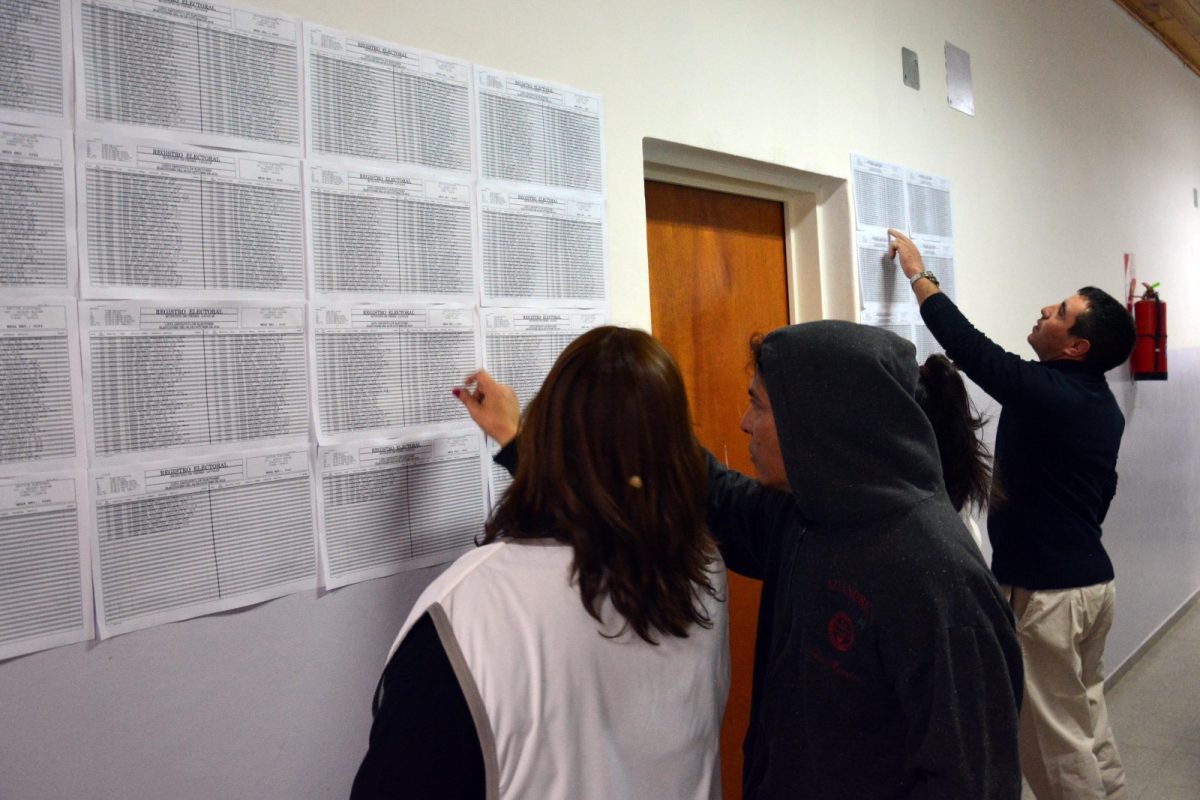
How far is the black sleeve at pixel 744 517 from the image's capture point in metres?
1.24

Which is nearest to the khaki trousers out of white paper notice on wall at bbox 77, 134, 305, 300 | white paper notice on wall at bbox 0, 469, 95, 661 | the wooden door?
the wooden door

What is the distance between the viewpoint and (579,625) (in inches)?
33.4

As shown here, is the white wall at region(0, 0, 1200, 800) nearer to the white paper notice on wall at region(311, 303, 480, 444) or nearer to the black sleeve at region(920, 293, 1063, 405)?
the white paper notice on wall at region(311, 303, 480, 444)

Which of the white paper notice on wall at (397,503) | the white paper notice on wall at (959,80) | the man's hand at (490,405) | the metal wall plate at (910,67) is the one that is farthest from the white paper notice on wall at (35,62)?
the white paper notice on wall at (959,80)

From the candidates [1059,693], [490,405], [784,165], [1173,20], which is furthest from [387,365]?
[1173,20]

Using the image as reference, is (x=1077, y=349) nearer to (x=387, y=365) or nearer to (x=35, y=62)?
(x=387, y=365)

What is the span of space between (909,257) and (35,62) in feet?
6.60

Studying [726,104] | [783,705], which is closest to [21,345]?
[783,705]

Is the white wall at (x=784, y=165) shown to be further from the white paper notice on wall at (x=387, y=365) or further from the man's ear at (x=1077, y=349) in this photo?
the man's ear at (x=1077, y=349)

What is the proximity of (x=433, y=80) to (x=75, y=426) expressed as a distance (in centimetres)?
74

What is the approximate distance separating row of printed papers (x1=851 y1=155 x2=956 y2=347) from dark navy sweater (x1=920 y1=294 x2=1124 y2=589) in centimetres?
13

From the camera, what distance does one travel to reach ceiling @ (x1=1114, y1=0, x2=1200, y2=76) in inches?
149

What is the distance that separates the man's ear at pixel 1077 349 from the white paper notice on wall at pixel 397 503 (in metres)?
1.75

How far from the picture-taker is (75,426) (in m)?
0.95
